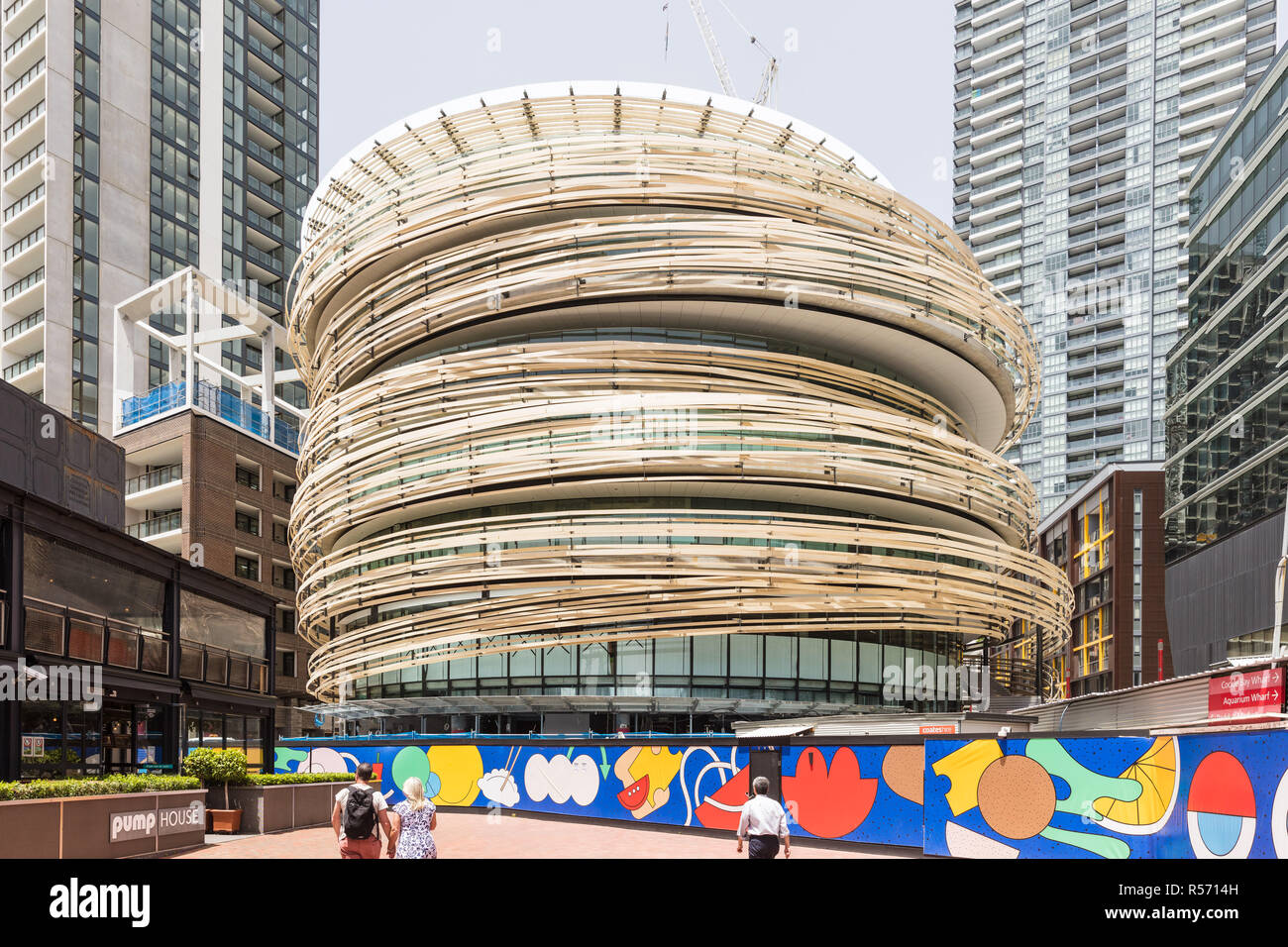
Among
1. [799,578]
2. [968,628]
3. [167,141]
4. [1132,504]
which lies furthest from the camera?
[1132,504]

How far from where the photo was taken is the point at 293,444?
240 ft

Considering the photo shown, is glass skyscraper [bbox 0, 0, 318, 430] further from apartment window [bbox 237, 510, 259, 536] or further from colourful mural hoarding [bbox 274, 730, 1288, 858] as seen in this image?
colourful mural hoarding [bbox 274, 730, 1288, 858]

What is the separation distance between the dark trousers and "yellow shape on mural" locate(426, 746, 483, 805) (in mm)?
20712

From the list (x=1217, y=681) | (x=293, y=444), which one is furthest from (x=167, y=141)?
(x=1217, y=681)

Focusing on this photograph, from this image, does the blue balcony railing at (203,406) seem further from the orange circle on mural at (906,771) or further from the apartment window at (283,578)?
the orange circle on mural at (906,771)

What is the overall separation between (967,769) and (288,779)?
14.4 metres

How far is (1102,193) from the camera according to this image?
141 m

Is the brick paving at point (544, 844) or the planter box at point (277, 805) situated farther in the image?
the planter box at point (277, 805)

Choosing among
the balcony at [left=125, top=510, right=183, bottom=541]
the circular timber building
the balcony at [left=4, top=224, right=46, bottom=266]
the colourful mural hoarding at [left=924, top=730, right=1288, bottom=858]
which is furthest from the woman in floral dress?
the balcony at [left=4, top=224, right=46, bottom=266]

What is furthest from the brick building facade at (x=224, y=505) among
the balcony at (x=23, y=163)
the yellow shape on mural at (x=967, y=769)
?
the yellow shape on mural at (x=967, y=769)

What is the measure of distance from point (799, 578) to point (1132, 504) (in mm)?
67010

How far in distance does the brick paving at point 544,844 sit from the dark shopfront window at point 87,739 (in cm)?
A: 329

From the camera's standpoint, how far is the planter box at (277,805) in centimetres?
2298

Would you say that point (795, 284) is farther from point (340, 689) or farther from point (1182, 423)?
point (1182, 423)
